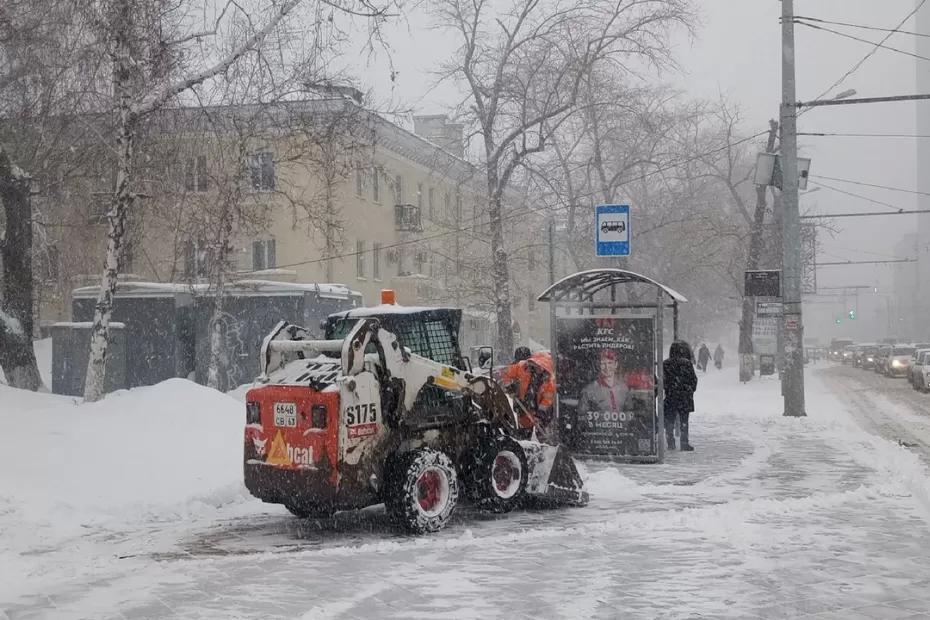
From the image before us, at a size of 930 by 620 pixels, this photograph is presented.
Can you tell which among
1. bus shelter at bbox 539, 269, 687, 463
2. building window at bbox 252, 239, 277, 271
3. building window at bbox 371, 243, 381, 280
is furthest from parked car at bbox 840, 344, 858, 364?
bus shelter at bbox 539, 269, 687, 463

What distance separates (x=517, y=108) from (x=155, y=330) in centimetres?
1351

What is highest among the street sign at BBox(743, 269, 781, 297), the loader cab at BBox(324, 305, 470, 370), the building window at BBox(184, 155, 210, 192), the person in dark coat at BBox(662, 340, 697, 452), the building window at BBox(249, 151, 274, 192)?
the building window at BBox(249, 151, 274, 192)

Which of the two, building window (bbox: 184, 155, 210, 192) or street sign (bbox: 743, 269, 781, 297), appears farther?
street sign (bbox: 743, 269, 781, 297)

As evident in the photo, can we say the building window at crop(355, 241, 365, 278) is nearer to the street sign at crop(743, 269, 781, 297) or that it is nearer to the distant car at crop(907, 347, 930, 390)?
the street sign at crop(743, 269, 781, 297)

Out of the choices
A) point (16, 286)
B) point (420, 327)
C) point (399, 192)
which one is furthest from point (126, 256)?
point (420, 327)

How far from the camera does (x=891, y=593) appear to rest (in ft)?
23.6

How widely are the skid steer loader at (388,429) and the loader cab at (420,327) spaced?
13 mm

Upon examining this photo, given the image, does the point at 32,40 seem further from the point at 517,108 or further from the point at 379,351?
the point at 517,108

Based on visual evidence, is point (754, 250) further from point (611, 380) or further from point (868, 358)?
point (868, 358)

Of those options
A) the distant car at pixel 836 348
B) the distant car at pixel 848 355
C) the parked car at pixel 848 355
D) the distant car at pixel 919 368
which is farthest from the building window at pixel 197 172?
the distant car at pixel 836 348

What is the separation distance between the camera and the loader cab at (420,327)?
1041 centimetres

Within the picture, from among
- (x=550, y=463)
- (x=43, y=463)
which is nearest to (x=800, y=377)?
(x=550, y=463)

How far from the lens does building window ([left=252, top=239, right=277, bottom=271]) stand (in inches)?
1454

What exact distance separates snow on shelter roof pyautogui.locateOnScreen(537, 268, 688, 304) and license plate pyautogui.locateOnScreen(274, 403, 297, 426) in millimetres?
6005
